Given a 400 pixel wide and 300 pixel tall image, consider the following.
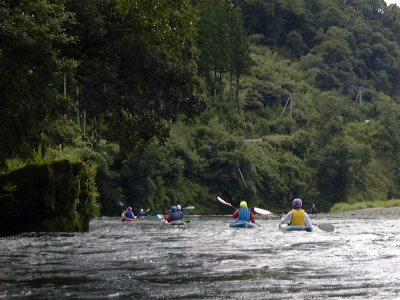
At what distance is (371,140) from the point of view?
10844 cm

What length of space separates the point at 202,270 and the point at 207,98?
941 centimetres

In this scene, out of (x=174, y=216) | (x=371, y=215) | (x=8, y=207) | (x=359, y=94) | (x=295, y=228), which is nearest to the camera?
(x=8, y=207)

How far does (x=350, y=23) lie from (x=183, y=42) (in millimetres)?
127362

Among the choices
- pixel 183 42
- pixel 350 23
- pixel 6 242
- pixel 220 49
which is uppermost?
pixel 350 23

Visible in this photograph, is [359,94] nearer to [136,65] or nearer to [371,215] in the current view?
[371,215]

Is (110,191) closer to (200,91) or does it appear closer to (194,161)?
(194,161)

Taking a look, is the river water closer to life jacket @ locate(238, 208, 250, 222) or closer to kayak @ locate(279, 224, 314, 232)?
kayak @ locate(279, 224, 314, 232)

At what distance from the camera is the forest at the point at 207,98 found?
58.8 feet

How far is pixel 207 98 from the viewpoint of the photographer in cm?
2342

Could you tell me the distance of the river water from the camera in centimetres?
1161

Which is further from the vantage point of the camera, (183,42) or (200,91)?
(200,91)

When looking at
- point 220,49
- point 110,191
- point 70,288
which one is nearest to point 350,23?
point 220,49

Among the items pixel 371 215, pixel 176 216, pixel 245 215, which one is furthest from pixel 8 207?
pixel 371 215

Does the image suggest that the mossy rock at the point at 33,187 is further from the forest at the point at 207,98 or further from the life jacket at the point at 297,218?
the life jacket at the point at 297,218
